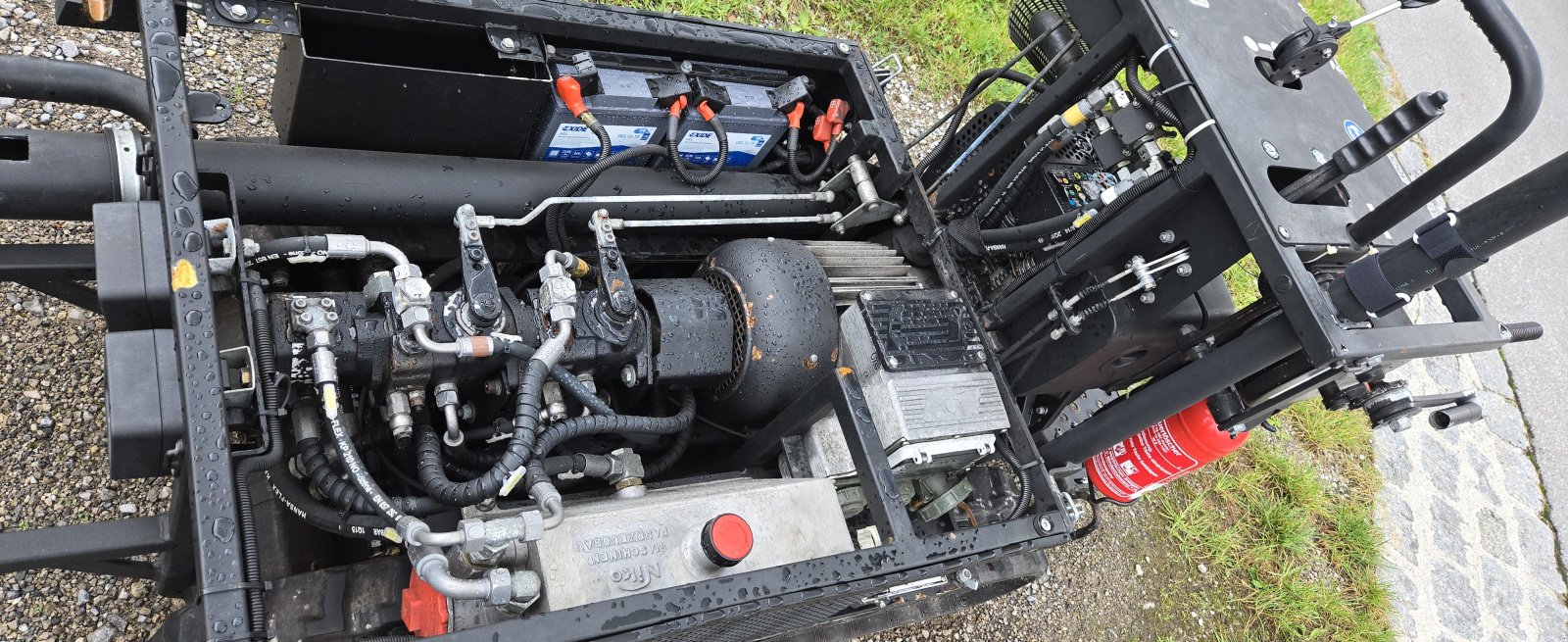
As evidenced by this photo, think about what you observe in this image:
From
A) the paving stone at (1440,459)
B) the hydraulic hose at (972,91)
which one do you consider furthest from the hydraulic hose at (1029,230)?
the paving stone at (1440,459)

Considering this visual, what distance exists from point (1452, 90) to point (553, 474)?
5.90m

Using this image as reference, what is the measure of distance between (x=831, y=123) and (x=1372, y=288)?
1.29 metres

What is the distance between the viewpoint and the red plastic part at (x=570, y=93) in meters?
1.99

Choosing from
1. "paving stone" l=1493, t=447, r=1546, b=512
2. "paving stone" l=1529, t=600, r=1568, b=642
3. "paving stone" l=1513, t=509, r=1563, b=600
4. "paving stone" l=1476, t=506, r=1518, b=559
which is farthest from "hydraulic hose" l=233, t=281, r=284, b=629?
"paving stone" l=1493, t=447, r=1546, b=512

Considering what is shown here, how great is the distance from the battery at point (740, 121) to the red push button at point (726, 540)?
0.99 m

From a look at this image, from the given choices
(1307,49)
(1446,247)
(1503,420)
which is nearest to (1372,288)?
(1446,247)

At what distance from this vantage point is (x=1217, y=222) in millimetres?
1908

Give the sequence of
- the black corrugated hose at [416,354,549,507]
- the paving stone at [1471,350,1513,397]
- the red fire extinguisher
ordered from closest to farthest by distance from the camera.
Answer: the black corrugated hose at [416,354,549,507] → the red fire extinguisher → the paving stone at [1471,350,1513,397]

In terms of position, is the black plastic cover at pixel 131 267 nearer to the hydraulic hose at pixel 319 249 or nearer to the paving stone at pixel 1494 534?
the hydraulic hose at pixel 319 249

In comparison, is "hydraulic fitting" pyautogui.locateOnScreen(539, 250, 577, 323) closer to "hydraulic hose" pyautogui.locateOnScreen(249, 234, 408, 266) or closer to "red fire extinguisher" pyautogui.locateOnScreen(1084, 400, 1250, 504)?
"hydraulic hose" pyautogui.locateOnScreen(249, 234, 408, 266)

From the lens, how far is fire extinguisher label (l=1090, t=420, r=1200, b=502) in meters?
2.30

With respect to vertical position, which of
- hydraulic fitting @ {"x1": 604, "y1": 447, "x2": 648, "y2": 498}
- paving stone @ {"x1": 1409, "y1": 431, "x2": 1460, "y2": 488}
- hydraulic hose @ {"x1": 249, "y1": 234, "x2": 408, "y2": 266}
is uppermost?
hydraulic hose @ {"x1": 249, "y1": 234, "x2": 408, "y2": 266}

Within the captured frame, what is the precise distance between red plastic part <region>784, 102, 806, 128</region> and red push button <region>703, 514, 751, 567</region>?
1.14 metres

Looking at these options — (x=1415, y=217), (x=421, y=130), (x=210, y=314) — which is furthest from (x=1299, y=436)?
(x=210, y=314)
